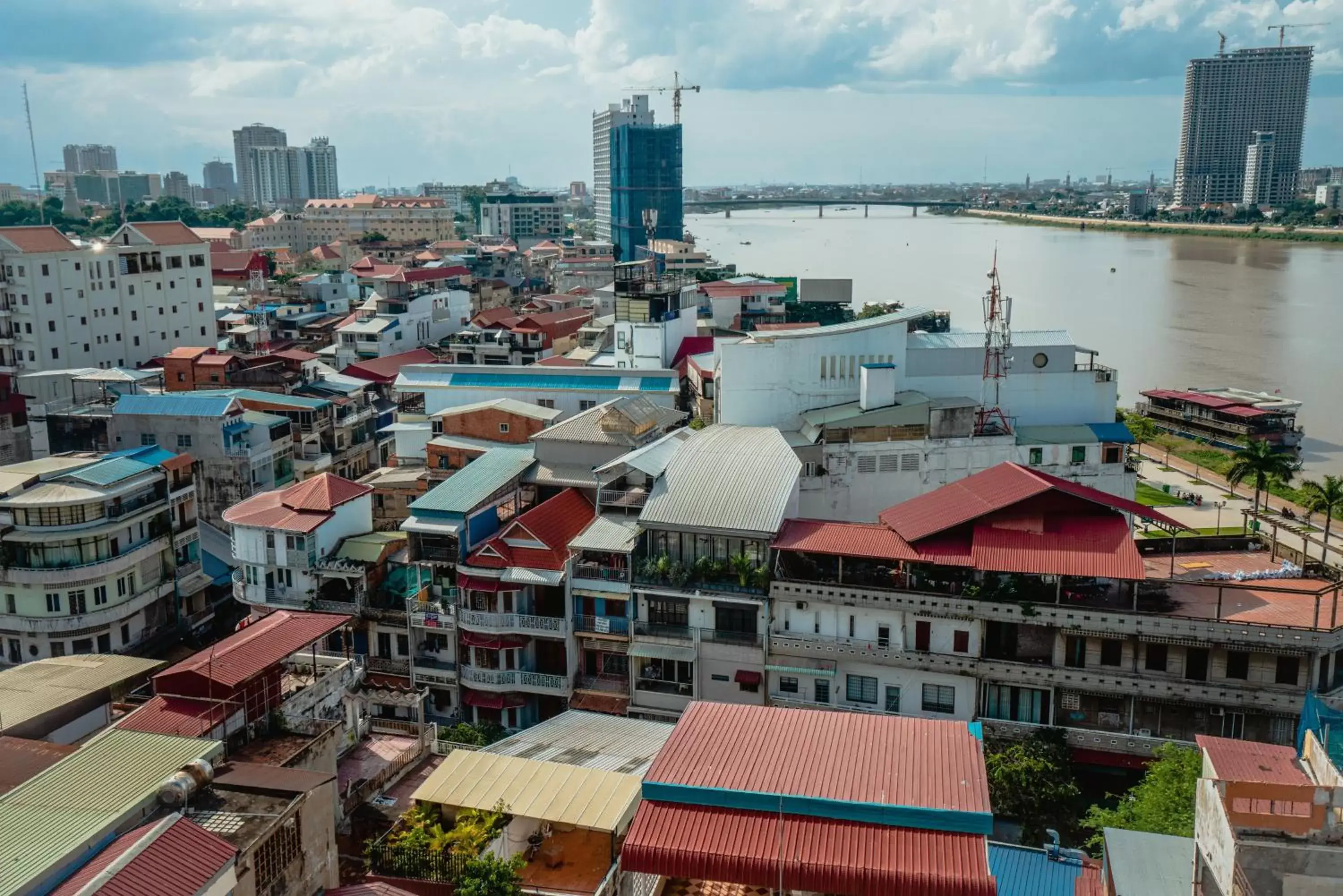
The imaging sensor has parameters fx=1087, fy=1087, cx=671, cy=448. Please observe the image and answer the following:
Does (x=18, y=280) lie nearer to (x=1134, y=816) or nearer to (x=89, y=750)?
(x=89, y=750)

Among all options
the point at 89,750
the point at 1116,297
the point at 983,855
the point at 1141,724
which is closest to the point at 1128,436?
the point at 1141,724

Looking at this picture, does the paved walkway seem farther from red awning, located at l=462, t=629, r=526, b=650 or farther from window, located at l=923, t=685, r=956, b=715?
red awning, located at l=462, t=629, r=526, b=650

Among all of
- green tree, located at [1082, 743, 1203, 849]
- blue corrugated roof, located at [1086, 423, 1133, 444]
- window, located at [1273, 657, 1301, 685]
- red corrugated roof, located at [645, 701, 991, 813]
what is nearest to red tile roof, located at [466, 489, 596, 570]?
red corrugated roof, located at [645, 701, 991, 813]

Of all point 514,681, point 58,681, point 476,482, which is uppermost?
point 476,482

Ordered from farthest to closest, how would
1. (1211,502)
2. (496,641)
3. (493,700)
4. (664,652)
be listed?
(1211,502)
(493,700)
(496,641)
(664,652)

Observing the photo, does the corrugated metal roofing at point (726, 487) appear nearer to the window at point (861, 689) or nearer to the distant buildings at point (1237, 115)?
the window at point (861, 689)

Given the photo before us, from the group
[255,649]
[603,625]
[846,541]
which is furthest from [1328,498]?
[255,649]

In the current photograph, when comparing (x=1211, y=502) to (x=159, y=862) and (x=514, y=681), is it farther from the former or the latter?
(x=159, y=862)

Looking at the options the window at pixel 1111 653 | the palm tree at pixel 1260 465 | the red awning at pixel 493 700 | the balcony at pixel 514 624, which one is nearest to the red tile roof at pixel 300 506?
the balcony at pixel 514 624
